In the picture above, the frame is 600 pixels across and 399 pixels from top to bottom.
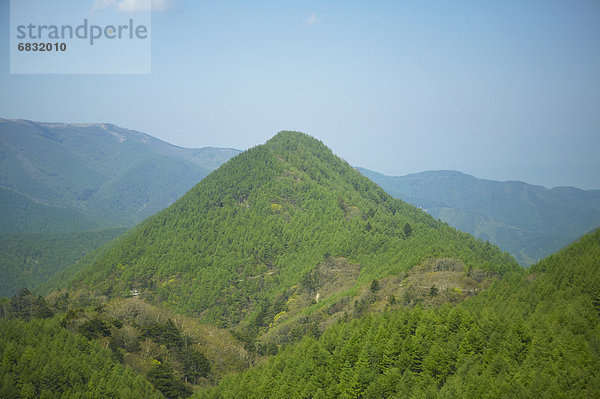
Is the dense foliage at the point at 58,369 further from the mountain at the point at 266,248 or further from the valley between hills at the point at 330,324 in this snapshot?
the mountain at the point at 266,248

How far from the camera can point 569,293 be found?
5859 centimetres

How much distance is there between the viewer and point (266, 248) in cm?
15888

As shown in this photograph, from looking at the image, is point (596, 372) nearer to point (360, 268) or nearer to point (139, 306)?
point (139, 306)

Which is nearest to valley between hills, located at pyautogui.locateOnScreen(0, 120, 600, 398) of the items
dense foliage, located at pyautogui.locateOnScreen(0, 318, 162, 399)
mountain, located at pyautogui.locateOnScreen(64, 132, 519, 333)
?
dense foliage, located at pyautogui.locateOnScreen(0, 318, 162, 399)

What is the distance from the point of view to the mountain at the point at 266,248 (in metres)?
122

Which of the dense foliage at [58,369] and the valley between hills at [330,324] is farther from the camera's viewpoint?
the dense foliage at [58,369]

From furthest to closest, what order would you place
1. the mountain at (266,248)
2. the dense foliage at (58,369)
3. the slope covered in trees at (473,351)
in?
the mountain at (266,248) < the dense foliage at (58,369) < the slope covered in trees at (473,351)

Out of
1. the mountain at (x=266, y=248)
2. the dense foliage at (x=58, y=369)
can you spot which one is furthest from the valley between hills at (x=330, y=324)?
the mountain at (x=266, y=248)

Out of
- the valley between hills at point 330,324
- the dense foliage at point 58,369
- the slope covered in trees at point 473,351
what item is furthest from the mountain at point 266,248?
the dense foliage at point 58,369

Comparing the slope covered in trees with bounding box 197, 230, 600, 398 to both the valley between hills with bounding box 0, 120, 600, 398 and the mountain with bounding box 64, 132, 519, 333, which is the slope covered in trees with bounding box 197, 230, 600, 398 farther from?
the mountain with bounding box 64, 132, 519, 333

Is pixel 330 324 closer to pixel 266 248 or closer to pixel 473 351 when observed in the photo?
pixel 473 351

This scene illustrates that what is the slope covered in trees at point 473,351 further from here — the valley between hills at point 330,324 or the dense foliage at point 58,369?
the dense foliage at point 58,369

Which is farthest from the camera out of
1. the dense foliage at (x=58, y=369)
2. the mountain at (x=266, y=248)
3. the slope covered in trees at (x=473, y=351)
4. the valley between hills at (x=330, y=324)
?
the mountain at (x=266, y=248)

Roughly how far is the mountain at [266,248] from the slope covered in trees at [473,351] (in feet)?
92.5
